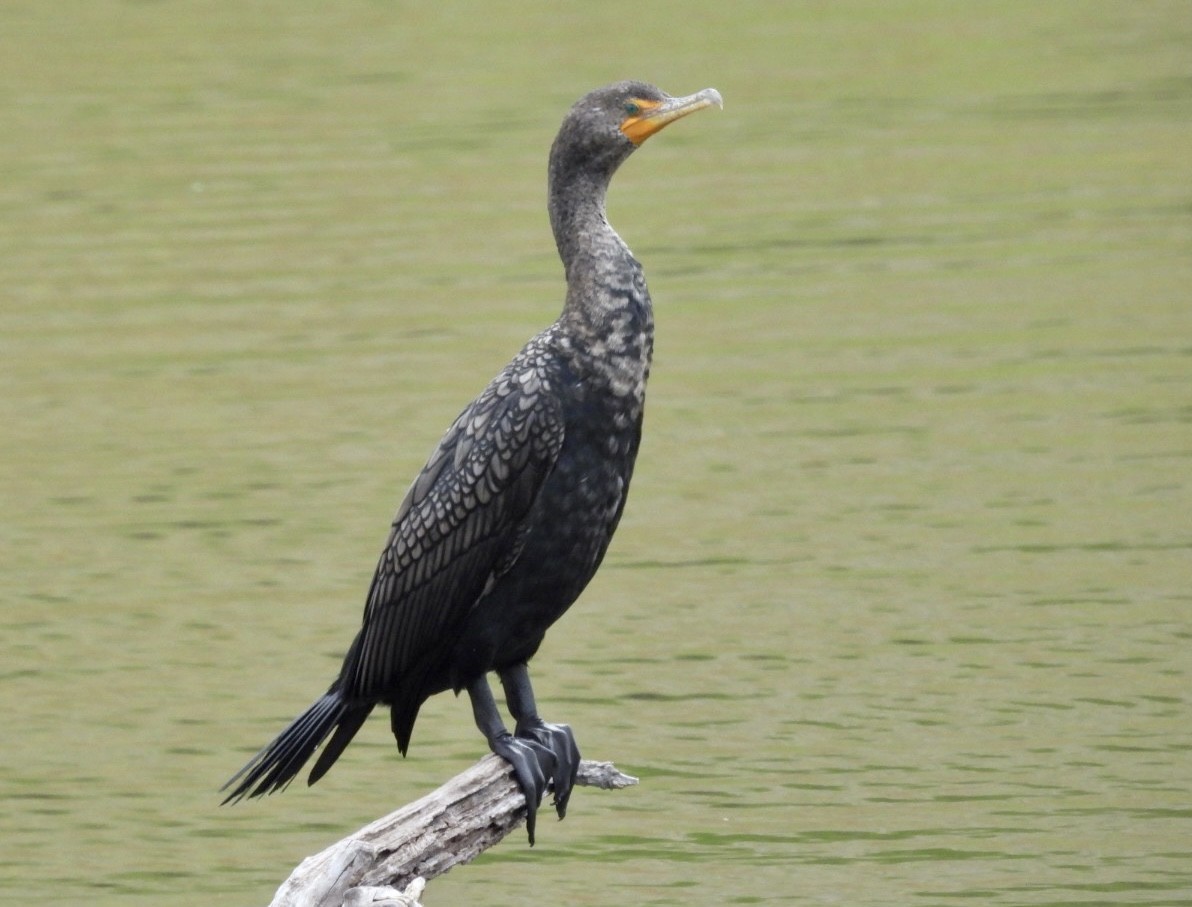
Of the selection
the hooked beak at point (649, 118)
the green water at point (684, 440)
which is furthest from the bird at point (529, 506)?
the green water at point (684, 440)

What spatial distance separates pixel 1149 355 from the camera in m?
13.0

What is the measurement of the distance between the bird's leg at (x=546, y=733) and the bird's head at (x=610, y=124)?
4.15 feet

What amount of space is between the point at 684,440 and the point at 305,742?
6.75 meters

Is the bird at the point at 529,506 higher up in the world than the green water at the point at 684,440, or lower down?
higher up

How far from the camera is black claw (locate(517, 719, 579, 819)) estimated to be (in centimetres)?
574

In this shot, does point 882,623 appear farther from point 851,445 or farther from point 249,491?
point 249,491

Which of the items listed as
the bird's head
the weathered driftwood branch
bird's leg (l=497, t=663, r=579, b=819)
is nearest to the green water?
bird's leg (l=497, t=663, r=579, b=819)

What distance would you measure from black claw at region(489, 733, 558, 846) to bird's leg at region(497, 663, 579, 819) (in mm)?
56

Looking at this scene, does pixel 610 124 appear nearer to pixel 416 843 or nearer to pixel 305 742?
pixel 305 742

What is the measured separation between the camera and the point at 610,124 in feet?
18.8

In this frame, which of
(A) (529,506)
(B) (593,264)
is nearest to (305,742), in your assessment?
(A) (529,506)

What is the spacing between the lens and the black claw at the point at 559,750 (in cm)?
574

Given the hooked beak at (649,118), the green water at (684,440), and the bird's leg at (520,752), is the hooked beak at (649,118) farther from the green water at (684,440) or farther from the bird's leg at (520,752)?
the green water at (684,440)

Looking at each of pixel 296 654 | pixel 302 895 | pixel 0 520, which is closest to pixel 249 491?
pixel 0 520
